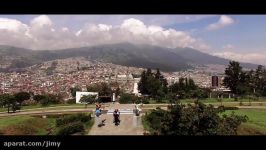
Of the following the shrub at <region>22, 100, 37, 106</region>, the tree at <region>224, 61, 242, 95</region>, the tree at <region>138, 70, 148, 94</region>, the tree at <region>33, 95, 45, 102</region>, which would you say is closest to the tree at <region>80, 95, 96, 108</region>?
the tree at <region>33, 95, 45, 102</region>

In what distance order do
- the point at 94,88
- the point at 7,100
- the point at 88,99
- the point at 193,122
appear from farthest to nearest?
the point at 94,88, the point at 88,99, the point at 7,100, the point at 193,122

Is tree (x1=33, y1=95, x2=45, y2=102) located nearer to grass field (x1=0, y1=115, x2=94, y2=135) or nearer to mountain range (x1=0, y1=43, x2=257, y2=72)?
mountain range (x1=0, y1=43, x2=257, y2=72)

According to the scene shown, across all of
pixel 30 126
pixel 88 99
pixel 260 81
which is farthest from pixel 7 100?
pixel 260 81

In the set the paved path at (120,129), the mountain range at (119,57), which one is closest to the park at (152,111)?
the paved path at (120,129)

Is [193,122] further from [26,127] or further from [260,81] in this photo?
[260,81]

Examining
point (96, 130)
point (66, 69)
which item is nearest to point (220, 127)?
point (96, 130)
